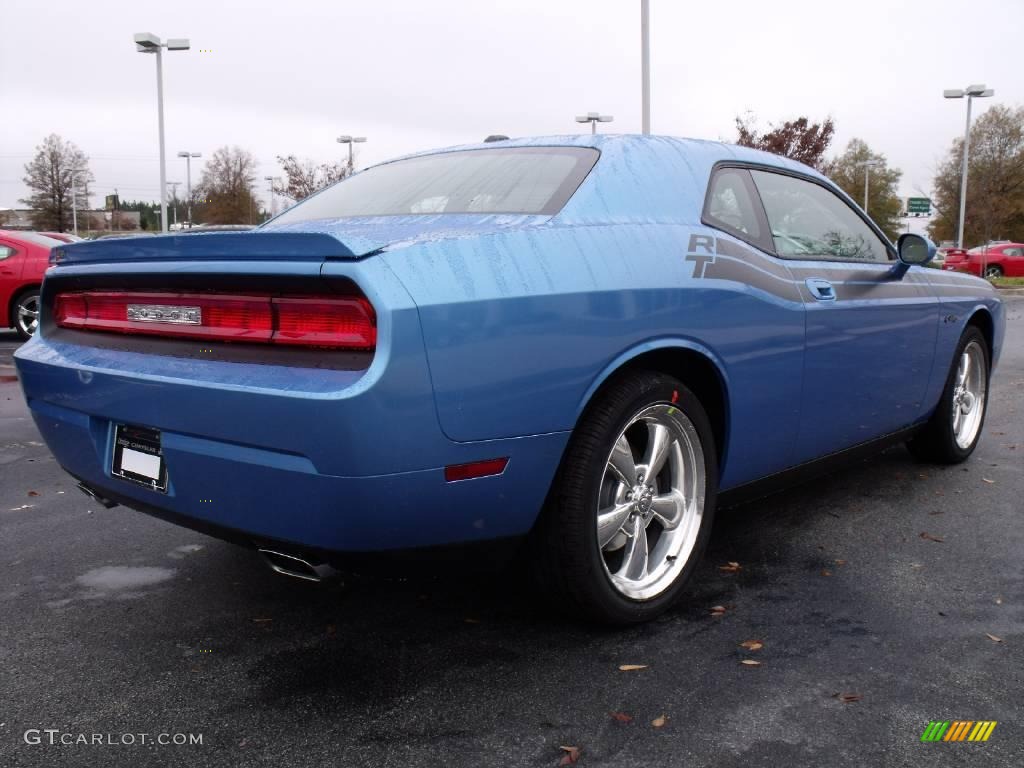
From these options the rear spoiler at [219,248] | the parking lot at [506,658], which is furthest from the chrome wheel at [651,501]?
the rear spoiler at [219,248]

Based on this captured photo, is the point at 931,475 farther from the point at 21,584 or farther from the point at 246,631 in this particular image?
the point at 21,584

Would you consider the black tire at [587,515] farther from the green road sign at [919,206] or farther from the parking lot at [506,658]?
the green road sign at [919,206]

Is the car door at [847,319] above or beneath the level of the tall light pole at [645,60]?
beneath

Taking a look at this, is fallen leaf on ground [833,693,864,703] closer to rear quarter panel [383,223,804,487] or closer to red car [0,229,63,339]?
rear quarter panel [383,223,804,487]

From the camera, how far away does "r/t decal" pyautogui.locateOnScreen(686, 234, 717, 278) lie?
2.80 m

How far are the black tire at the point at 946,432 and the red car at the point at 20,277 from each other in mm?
10174

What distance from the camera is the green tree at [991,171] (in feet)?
155

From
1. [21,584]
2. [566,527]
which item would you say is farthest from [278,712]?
[21,584]

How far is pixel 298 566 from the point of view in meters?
2.29

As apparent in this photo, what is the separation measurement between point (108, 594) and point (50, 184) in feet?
220

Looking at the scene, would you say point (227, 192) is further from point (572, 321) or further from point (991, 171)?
point (572, 321)

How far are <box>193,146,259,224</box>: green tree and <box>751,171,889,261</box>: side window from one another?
61035mm

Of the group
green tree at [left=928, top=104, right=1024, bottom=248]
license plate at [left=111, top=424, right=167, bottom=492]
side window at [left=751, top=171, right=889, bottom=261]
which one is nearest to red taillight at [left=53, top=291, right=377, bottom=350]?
license plate at [left=111, top=424, right=167, bottom=492]

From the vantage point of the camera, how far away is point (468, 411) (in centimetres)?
214
